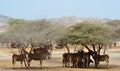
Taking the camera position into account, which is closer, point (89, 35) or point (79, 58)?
point (89, 35)

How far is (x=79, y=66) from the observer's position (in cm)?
3647

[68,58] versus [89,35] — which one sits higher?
[89,35]

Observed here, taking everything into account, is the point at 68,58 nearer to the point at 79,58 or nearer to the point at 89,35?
the point at 79,58

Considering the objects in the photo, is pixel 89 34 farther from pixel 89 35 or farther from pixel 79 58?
pixel 79 58

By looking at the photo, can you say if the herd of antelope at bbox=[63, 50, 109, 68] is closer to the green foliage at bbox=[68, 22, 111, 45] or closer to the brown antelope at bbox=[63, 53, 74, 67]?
the brown antelope at bbox=[63, 53, 74, 67]

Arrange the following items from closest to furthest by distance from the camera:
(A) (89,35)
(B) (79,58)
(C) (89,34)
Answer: (A) (89,35) < (C) (89,34) < (B) (79,58)

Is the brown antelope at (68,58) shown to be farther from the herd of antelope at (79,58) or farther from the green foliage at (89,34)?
the green foliage at (89,34)

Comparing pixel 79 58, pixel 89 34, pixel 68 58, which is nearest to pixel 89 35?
pixel 89 34

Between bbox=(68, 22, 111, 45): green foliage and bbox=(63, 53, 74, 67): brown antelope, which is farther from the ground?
bbox=(68, 22, 111, 45): green foliage

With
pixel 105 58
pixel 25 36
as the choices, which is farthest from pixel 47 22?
pixel 105 58

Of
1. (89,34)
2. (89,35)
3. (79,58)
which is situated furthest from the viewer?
(79,58)

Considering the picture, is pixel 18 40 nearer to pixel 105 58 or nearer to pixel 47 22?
pixel 47 22

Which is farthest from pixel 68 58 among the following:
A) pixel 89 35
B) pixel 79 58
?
pixel 89 35

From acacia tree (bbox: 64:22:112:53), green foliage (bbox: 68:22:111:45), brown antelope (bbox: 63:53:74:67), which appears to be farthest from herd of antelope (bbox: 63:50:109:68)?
green foliage (bbox: 68:22:111:45)
